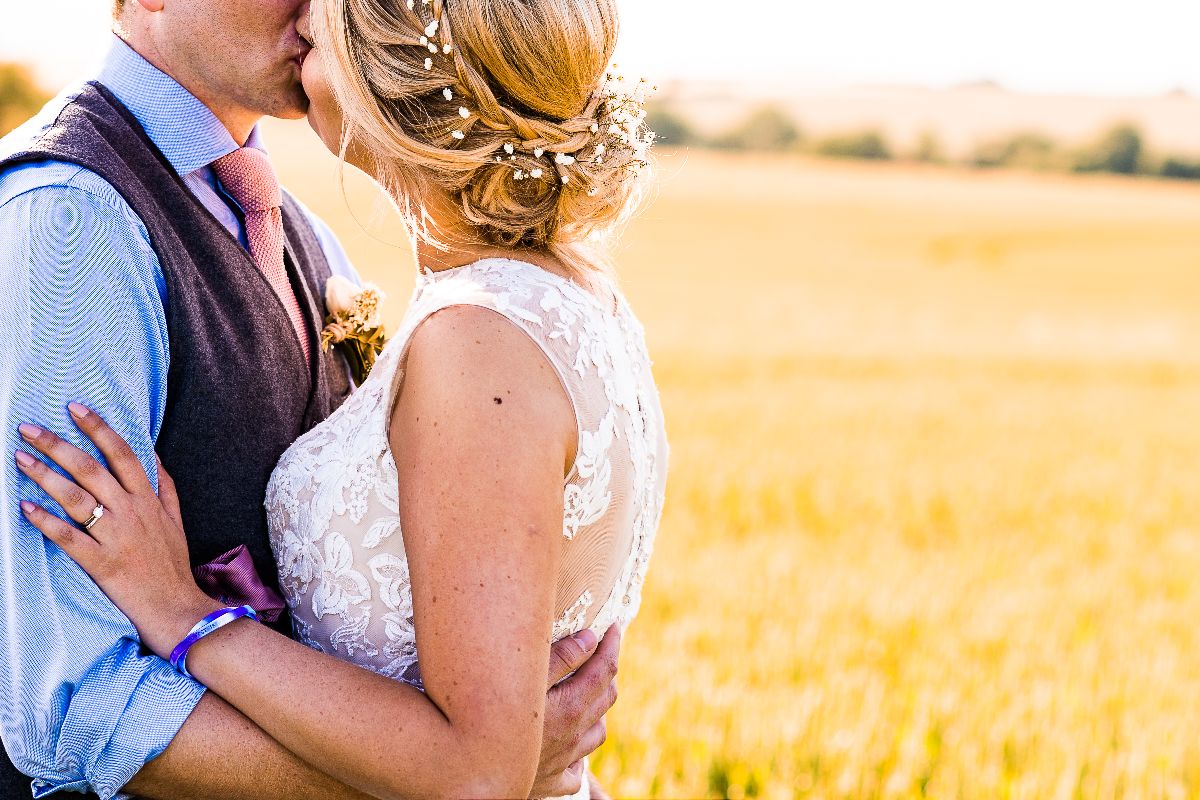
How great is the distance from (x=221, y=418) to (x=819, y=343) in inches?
758

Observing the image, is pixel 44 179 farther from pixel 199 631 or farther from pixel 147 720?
pixel 147 720

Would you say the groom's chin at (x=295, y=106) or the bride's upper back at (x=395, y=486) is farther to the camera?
the groom's chin at (x=295, y=106)

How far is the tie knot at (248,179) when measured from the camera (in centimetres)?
243

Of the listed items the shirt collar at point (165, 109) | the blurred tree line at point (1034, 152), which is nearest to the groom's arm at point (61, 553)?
the shirt collar at point (165, 109)

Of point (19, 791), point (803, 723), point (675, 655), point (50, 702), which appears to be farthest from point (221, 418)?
point (675, 655)

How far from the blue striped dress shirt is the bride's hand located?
0.09 ft

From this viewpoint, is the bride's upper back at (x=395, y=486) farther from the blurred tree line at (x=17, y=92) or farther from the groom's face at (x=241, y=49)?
the blurred tree line at (x=17, y=92)

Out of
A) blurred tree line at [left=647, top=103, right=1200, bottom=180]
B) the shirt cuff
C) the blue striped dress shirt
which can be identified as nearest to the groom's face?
the blue striped dress shirt

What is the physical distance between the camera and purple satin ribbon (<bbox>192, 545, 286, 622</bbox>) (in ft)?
7.02

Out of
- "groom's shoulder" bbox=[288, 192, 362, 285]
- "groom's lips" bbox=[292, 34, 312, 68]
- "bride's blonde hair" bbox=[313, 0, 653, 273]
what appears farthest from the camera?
"groom's shoulder" bbox=[288, 192, 362, 285]

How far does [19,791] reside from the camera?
6.81ft

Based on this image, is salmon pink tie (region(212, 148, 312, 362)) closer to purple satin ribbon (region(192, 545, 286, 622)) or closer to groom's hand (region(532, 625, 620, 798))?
purple satin ribbon (region(192, 545, 286, 622))

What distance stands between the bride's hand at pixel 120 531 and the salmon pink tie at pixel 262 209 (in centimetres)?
60

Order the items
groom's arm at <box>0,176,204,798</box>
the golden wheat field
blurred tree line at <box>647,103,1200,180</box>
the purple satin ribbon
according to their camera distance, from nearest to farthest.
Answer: groom's arm at <box>0,176,204,798</box>
the purple satin ribbon
the golden wheat field
blurred tree line at <box>647,103,1200,180</box>
